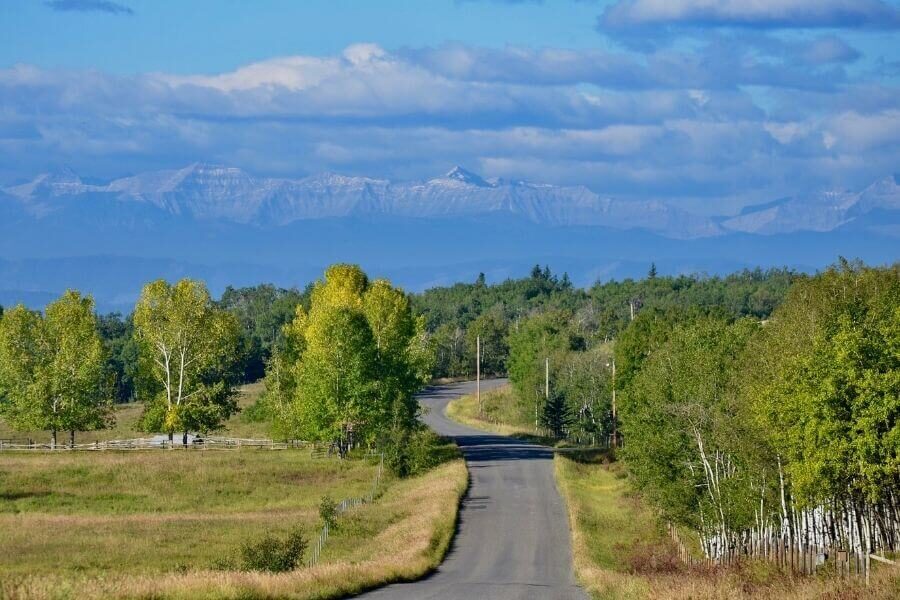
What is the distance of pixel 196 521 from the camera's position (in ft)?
197

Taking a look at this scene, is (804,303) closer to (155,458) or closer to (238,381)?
(155,458)

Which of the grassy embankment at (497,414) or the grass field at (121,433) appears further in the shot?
the grassy embankment at (497,414)

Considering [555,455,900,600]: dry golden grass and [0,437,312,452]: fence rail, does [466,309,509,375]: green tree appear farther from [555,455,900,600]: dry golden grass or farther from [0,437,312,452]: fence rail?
[555,455,900,600]: dry golden grass

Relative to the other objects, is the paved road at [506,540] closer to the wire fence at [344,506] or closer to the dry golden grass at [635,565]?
the dry golden grass at [635,565]

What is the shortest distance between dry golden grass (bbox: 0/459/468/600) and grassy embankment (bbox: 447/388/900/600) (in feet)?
18.6

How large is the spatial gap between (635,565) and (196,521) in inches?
937

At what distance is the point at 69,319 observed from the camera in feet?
298

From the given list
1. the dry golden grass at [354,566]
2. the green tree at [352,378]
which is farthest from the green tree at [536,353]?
the dry golden grass at [354,566]

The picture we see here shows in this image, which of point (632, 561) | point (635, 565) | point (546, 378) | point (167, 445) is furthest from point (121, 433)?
point (635, 565)

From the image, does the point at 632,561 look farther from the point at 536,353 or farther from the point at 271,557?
the point at 536,353

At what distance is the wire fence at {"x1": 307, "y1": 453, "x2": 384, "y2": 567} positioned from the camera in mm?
45237

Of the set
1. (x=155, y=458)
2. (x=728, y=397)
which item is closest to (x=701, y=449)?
(x=728, y=397)

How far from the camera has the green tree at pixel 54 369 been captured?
88000 millimetres

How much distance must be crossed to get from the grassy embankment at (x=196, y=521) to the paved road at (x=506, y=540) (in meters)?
1.02
